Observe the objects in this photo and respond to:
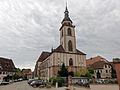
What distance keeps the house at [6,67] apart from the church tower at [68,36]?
25.1 metres

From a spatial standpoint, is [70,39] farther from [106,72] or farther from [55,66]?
[106,72]

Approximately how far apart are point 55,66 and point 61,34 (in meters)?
12.2

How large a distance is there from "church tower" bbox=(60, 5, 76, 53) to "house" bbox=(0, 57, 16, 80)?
990 inches

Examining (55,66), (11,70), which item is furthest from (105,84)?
(11,70)

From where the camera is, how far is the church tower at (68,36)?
190 ft

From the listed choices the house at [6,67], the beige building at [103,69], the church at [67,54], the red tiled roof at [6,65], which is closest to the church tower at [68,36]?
the church at [67,54]

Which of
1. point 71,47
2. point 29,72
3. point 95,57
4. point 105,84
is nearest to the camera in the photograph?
point 105,84

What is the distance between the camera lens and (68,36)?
194 feet

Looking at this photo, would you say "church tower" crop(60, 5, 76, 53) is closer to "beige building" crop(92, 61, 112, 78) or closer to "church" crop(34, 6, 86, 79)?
"church" crop(34, 6, 86, 79)

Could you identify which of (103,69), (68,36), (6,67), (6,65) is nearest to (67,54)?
(68,36)

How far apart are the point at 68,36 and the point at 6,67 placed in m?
30.5

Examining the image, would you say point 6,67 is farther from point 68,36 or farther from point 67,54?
point 68,36

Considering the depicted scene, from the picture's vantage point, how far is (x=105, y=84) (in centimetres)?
1898

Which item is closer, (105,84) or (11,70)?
(105,84)
